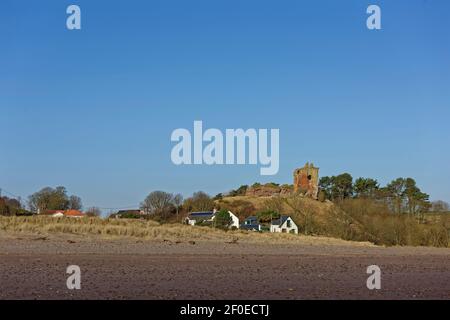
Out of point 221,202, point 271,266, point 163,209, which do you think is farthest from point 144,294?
point 221,202

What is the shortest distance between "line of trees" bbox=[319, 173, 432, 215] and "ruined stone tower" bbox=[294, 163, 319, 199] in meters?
4.83

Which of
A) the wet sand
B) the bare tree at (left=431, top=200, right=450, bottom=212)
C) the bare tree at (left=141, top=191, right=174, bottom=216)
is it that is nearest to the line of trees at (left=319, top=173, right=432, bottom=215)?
the bare tree at (left=431, top=200, right=450, bottom=212)

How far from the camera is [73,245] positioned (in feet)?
93.2

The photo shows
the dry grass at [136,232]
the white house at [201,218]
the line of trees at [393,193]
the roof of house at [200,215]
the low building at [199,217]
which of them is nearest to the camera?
the dry grass at [136,232]

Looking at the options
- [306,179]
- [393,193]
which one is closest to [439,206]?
[393,193]

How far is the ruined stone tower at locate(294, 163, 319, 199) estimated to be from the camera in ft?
314

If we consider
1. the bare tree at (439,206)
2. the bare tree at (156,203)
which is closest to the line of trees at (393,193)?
the bare tree at (439,206)

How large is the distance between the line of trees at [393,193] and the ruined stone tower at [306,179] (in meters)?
4.83

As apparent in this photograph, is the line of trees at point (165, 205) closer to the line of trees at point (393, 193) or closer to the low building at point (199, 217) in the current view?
the low building at point (199, 217)

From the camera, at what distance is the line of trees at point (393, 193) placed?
5250cm

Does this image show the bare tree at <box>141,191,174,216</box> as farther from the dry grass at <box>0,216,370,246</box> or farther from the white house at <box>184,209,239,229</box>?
the dry grass at <box>0,216,370,246</box>

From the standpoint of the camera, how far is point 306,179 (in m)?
102

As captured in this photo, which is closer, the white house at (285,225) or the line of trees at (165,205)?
the white house at (285,225)

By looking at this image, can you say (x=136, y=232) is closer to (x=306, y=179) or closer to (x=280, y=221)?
(x=280, y=221)
